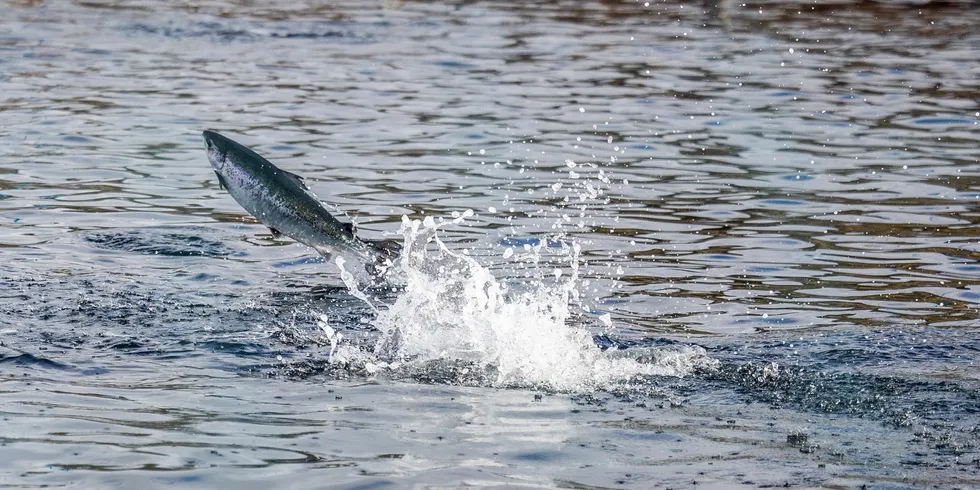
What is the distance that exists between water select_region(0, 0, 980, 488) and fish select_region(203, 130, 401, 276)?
464 mm

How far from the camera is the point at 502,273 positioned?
415 inches

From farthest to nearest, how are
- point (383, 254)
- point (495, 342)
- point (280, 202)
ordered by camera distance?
point (383, 254)
point (280, 202)
point (495, 342)

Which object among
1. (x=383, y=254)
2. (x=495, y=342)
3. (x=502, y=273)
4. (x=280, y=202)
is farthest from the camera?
(x=502, y=273)

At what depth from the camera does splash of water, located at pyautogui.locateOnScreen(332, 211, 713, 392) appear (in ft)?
25.3

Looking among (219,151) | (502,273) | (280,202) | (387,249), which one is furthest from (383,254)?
(502,273)

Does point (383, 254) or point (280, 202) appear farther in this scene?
point (383, 254)

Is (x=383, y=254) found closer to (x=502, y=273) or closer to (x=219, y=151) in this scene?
(x=219, y=151)

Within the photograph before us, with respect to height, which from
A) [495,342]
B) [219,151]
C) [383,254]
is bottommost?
[495,342]

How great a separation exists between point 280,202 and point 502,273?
265 centimetres

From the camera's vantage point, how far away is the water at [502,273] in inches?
253

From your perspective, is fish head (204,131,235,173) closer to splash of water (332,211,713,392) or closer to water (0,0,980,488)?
water (0,0,980,488)

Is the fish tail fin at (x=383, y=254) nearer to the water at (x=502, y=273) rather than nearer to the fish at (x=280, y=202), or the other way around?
the fish at (x=280, y=202)

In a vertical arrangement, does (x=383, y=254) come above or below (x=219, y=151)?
below

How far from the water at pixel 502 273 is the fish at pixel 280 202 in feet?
1.52
